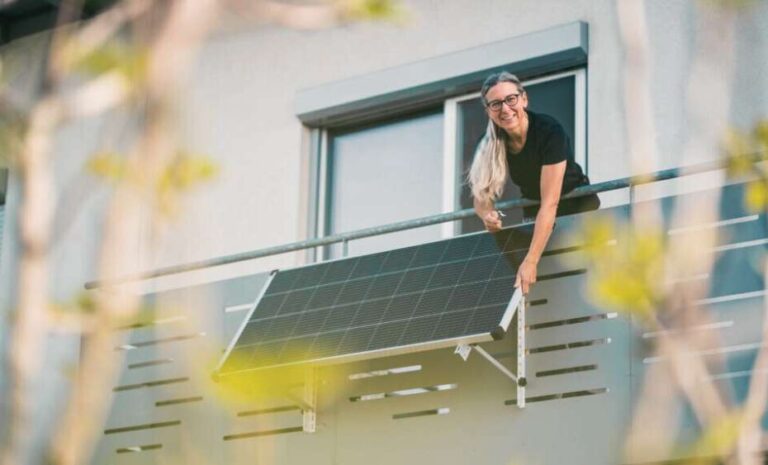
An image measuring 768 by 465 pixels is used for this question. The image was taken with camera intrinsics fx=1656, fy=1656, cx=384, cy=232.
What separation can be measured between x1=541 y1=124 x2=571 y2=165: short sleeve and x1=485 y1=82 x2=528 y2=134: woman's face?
0.51ft

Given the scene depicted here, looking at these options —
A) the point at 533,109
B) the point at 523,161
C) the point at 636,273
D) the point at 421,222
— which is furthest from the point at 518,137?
the point at 636,273

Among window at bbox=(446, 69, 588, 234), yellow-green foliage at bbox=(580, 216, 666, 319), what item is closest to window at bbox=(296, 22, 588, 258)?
window at bbox=(446, 69, 588, 234)

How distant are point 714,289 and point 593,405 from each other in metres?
0.76

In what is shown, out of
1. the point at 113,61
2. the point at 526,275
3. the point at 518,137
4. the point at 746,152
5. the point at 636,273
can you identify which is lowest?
the point at 636,273

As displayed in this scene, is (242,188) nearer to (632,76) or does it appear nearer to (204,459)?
(204,459)

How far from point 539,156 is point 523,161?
4.9 inches

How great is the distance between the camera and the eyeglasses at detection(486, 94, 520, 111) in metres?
7.56

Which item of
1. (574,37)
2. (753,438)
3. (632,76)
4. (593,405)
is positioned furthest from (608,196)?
(632,76)

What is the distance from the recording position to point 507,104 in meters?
7.57

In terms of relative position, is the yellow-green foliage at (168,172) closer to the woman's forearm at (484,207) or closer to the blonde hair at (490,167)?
the blonde hair at (490,167)

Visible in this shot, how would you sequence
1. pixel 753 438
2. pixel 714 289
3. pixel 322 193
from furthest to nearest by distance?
pixel 322 193
pixel 714 289
pixel 753 438

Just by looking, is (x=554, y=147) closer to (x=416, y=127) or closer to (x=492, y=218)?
(x=492, y=218)

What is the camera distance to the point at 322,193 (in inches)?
408

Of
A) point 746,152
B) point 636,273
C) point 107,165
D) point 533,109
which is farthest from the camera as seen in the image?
point 533,109
